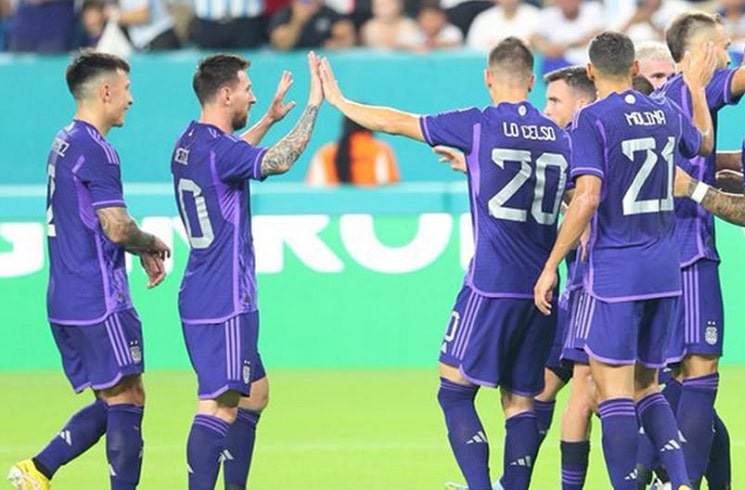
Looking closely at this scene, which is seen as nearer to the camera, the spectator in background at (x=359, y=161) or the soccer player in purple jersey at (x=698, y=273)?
the soccer player in purple jersey at (x=698, y=273)

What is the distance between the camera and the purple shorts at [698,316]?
9.05m

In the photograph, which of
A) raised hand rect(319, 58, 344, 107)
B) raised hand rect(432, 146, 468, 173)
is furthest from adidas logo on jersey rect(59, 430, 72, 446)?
raised hand rect(432, 146, 468, 173)

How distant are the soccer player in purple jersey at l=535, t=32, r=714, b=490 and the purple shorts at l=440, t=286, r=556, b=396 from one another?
30cm

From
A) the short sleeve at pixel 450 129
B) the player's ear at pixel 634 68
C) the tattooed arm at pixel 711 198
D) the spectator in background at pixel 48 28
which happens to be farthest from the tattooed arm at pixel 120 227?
the spectator in background at pixel 48 28

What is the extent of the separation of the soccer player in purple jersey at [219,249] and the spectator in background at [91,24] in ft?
28.0

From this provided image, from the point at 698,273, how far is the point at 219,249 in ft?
7.57

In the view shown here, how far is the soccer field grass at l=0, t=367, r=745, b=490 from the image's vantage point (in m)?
10.1

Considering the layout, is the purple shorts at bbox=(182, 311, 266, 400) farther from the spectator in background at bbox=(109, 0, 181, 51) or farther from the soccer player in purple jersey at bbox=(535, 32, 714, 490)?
the spectator in background at bbox=(109, 0, 181, 51)

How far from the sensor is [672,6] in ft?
56.5

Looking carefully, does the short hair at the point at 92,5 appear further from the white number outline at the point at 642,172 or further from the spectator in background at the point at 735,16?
the white number outline at the point at 642,172

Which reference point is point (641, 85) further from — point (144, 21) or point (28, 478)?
point (144, 21)

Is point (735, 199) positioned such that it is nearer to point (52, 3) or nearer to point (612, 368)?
point (612, 368)

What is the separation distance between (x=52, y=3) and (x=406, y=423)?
708cm

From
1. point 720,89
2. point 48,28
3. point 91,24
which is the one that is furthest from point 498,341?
point 48,28
